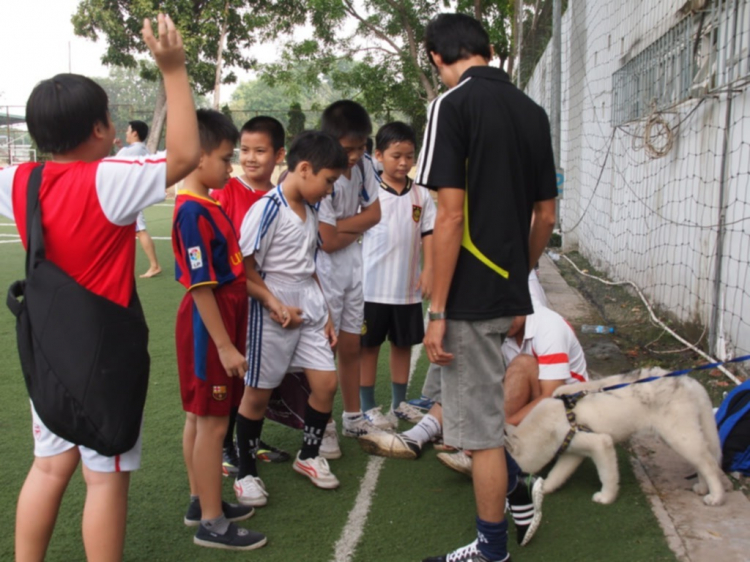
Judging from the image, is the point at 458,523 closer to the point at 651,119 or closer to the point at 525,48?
the point at 651,119

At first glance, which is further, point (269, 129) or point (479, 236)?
point (269, 129)

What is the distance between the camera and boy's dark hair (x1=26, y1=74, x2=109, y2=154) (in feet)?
7.63

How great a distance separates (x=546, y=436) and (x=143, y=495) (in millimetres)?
1868

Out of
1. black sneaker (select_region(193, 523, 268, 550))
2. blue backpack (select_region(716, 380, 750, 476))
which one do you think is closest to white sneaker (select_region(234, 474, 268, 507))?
black sneaker (select_region(193, 523, 268, 550))

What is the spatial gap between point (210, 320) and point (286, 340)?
702mm

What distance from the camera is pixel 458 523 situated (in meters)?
3.37

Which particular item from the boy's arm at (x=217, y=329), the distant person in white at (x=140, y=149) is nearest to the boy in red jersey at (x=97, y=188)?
the boy's arm at (x=217, y=329)

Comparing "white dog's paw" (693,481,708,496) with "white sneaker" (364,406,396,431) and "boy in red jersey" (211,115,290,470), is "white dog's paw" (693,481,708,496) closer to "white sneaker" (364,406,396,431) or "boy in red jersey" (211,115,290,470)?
"white sneaker" (364,406,396,431)

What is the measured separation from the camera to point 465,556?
9.50 ft

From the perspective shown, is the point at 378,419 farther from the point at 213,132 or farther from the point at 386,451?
the point at 213,132

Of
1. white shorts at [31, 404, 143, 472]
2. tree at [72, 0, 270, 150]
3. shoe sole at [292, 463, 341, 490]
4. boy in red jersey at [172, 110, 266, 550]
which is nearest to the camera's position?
white shorts at [31, 404, 143, 472]

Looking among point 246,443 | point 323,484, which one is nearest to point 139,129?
point 246,443

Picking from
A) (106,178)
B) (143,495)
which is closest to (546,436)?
(143,495)

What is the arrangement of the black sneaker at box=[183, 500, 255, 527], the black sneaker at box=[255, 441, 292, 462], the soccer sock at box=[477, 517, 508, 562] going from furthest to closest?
the black sneaker at box=[255, 441, 292, 462], the black sneaker at box=[183, 500, 255, 527], the soccer sock at box=[477, 517, 508, 562]
